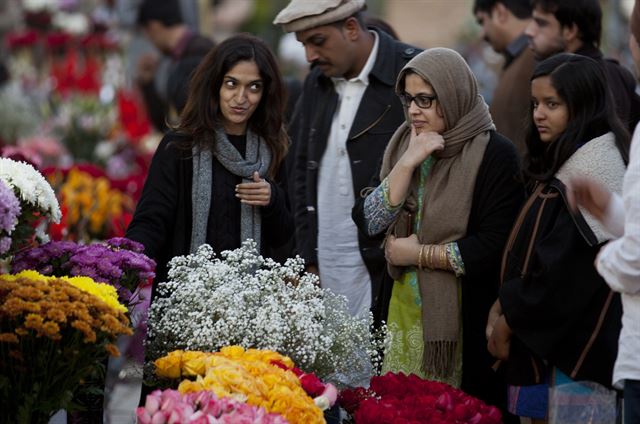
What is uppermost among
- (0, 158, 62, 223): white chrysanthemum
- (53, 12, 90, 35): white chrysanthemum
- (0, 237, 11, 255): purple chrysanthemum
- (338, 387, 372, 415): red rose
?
(53, 12, 90, 35): white chrysanthemum

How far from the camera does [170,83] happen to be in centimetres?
840

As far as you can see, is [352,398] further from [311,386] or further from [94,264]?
[94,264]

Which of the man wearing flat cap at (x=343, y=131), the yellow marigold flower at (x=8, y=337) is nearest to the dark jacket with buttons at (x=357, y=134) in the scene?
the man wearing flat cap at (x=343, y=131)

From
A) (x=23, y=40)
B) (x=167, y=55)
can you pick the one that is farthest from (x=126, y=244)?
(x=23, y=40)

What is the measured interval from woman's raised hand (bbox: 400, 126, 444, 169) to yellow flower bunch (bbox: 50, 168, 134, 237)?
8.13ft

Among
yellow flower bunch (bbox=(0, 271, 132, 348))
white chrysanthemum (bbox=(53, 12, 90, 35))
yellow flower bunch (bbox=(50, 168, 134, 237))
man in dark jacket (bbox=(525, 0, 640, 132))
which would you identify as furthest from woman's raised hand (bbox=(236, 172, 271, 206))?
white chrysanthemum (bbox=(53, 12, 90, 35))

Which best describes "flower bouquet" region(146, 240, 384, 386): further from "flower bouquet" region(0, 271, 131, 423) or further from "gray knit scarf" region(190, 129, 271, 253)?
"flower bouquet" region(0, 271, 131, 423)

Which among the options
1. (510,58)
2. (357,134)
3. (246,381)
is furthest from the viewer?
(510,58)

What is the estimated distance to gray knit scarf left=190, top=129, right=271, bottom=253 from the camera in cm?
514

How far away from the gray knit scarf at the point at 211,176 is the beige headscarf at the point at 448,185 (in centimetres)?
62

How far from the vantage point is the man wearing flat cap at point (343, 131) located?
5.97 m

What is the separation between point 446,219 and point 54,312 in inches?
69.1

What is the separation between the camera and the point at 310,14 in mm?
5910

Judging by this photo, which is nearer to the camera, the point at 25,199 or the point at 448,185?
the point at 25,199
